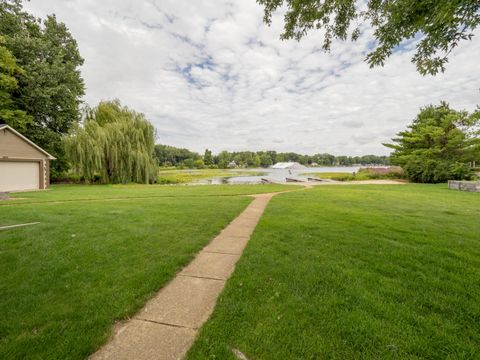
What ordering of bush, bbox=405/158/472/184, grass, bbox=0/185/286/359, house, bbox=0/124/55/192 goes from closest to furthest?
1. grass, bbox=0/185/286/359
2. house, bbox=0/124/55/192
3. bush, bbox=405/158/472/184

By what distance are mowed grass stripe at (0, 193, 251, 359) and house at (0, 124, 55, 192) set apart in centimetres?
1123

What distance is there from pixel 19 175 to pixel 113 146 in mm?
5952

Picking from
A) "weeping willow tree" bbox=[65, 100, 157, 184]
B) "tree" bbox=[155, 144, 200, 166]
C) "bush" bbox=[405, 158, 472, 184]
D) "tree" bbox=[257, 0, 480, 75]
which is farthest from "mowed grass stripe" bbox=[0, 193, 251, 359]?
"tree" bbox=[155, 144, 200, 166]

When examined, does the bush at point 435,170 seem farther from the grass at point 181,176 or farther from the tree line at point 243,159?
the tree line at point 243,159

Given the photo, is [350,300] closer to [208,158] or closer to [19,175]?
[19,175]

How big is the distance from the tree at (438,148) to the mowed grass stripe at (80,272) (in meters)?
22.2

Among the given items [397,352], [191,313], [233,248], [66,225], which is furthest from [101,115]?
[397,352]

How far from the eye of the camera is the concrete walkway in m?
1.87

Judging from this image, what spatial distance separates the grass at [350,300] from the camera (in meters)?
1.84

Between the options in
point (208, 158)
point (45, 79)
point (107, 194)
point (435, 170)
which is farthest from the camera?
point (208, 158)

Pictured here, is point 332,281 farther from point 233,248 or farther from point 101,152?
point 101,152

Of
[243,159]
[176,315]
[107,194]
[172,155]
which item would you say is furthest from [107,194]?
[243,159]

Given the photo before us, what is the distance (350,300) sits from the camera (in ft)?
8.07

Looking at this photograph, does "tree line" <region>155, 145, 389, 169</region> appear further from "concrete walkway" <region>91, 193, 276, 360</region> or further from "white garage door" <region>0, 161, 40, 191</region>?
"concrete walkway" <region>91, 193, 276, 360</region>
